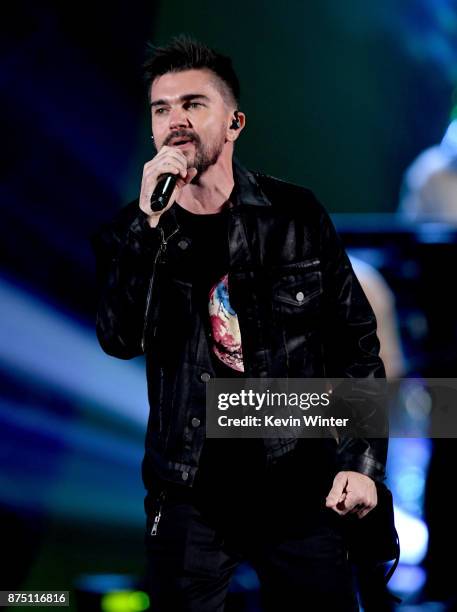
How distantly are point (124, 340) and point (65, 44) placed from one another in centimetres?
230

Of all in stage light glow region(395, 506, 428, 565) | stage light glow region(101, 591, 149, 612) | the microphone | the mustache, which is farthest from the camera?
stage light glow region(101, 591, 149, 612)

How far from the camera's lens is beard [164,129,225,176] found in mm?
2186

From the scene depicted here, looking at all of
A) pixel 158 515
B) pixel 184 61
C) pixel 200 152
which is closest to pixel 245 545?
pixel 158 515

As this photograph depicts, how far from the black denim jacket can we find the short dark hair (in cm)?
32

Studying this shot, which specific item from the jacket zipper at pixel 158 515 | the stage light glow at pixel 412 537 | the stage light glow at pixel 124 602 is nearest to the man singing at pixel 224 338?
the jacket zipper at pixel 158 515

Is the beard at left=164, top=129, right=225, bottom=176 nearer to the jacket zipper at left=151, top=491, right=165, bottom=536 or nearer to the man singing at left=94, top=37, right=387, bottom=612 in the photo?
the man singing at left=94, top=37, right=387, bottom=612

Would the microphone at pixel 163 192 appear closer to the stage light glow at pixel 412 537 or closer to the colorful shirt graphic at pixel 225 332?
the colorful shirt graphic at pixel 225 332

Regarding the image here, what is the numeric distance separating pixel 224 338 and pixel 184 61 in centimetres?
77

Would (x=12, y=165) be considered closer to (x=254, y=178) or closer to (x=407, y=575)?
(x=254, y=178)

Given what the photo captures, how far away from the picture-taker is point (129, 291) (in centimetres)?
205

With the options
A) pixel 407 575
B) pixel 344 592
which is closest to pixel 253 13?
pixel 407 575

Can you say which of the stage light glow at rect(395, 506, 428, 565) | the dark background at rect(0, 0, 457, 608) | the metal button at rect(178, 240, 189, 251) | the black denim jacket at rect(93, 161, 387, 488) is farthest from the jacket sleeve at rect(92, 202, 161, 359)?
the dark background at rect(0, 0, 457, 608)

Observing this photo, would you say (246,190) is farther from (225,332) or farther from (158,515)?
(158,515)

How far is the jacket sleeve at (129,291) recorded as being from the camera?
2047 millimetres
